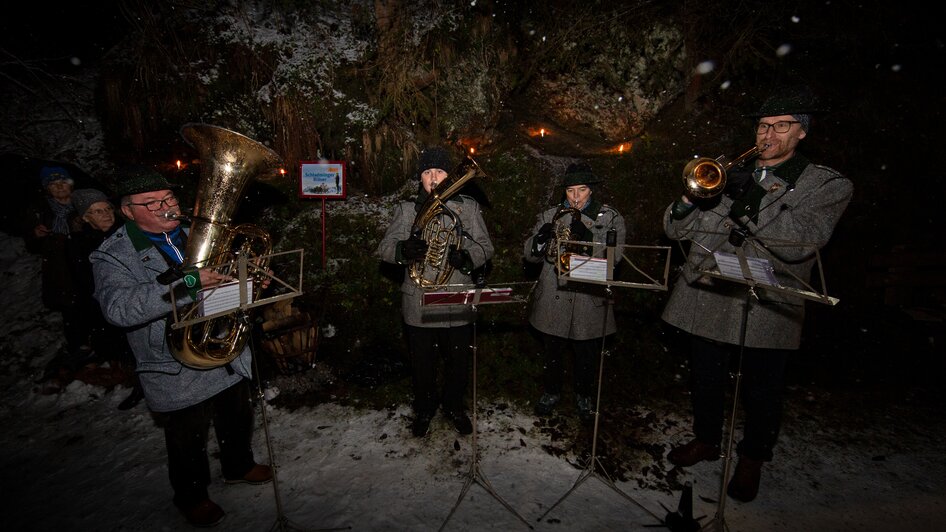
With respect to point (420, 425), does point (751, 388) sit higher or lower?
higher

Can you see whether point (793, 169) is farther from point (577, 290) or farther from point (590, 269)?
point (577, 290)

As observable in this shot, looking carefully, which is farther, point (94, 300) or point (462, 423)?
point (94, 300)

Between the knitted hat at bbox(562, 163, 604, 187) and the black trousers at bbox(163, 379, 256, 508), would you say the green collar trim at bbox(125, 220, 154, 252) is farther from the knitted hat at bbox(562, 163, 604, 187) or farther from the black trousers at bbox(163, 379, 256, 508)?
the knitted hat at bbox(562, 163, 604, 187)

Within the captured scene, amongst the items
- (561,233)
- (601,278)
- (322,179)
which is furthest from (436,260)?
(322,179)

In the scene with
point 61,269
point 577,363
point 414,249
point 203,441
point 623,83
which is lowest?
point 203,441

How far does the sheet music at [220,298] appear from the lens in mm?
2246

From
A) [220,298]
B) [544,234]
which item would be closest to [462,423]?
[544,234]

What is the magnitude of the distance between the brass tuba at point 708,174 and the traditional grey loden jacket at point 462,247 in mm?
1947

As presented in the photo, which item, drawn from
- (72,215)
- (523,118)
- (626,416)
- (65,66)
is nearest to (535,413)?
(626,416)

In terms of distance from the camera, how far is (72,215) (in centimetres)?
539

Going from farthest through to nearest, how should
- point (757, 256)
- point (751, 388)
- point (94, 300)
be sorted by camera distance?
point (94, 300) < point (751, 388) < point (757, 256)

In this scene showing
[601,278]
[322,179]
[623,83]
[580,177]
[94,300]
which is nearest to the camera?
[601,278]

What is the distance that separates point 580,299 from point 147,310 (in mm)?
3774

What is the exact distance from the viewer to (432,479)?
12.0 feet
